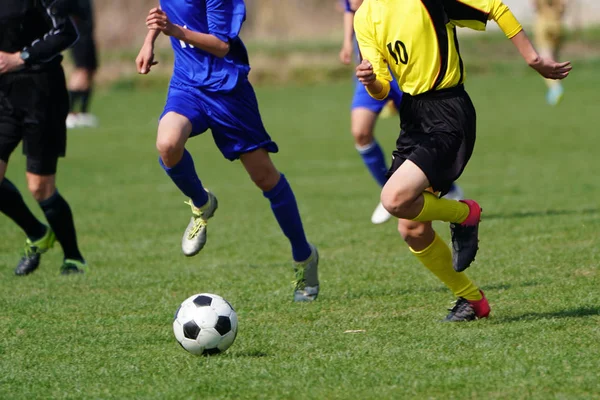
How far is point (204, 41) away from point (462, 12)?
58.1 inches

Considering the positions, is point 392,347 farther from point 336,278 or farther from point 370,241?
point 370,241

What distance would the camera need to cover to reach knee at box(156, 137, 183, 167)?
18.5ft

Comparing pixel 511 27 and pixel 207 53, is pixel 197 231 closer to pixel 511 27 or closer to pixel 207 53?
pixel 207 53

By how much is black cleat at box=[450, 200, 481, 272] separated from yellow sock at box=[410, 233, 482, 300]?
0.19 meters

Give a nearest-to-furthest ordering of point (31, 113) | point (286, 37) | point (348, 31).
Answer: point (31, 113) → point (348, 31) → point (286, 37)

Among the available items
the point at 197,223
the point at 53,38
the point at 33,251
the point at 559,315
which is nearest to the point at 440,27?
the point at 559,315

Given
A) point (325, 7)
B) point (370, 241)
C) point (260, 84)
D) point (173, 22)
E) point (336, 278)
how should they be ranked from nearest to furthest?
point (173, 22)
point (336, 278)
point (370, 241)
point (260, 84)
point (325, 7)

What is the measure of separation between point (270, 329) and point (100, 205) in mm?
6548

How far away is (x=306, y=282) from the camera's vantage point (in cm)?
616

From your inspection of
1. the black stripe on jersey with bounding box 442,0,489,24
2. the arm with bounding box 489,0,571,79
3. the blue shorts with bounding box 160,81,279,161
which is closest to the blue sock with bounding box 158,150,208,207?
the blue shorts with bounding box 160,81,279,161

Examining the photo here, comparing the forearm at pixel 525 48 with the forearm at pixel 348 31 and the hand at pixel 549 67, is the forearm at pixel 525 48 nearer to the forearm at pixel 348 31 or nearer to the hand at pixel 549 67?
the hand at pixel 549 67

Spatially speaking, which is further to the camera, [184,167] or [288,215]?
[288,215]

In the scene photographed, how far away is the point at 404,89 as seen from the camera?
5.19 meters

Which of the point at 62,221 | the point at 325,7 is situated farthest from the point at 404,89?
the point at 325,7
